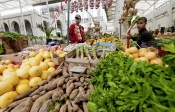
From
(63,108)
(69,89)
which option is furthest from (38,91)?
(63,108)

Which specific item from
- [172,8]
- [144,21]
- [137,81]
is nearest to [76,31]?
[144,21]

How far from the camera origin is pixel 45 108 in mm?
1186

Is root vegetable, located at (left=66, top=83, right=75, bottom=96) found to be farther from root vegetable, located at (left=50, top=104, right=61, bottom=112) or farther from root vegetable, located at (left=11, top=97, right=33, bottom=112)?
root vegetable, located at (left=11, top=97, right=33, bottom=112)

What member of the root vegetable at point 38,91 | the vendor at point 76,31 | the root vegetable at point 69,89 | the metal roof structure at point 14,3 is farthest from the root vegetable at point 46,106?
the metal roof structure at point 14,3

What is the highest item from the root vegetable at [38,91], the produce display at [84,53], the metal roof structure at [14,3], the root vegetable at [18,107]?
the metal roof structure at [14,3]

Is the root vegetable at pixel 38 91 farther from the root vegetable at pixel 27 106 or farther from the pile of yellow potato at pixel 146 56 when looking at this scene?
the pile of yellow potato at pixel 146 56

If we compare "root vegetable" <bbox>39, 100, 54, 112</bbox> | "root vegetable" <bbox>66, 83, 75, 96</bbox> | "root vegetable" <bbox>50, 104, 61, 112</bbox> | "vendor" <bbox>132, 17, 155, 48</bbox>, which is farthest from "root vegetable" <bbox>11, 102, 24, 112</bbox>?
"vendor" <bbox>132, 17, 155, 48</bbox>

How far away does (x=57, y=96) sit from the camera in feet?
4.55

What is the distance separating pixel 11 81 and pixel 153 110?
157 cm

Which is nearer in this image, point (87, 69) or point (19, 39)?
point (87, 69)

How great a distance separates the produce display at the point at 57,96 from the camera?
123 centimetres

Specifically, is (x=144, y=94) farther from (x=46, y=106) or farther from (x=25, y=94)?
(x=25, y=94)

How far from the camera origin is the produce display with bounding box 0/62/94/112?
4.03ft

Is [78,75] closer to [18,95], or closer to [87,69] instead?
[87,69]
